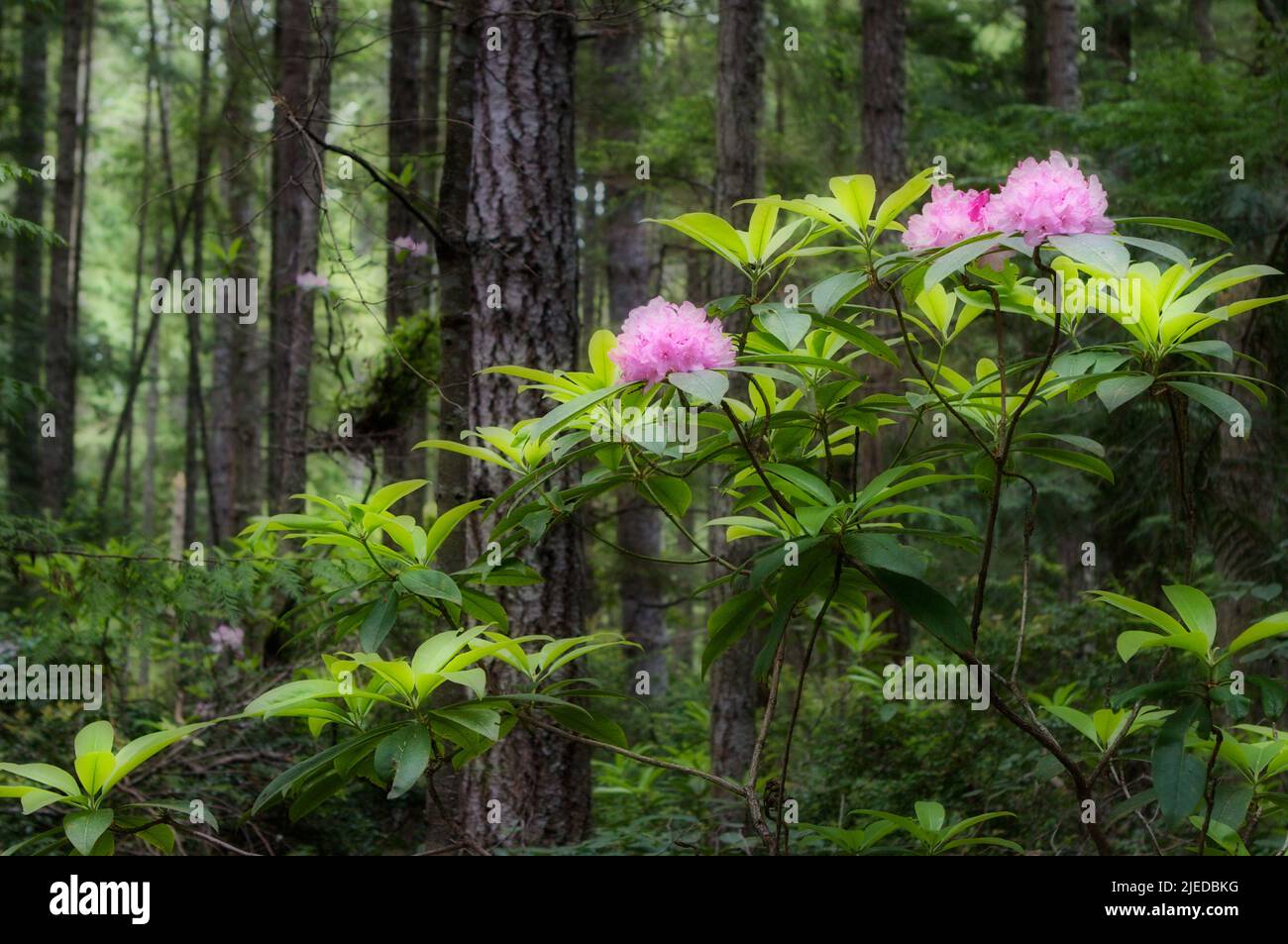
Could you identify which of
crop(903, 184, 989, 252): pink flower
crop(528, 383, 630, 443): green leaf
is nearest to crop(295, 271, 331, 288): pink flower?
crop(528, 383, 630, 443): green leaf

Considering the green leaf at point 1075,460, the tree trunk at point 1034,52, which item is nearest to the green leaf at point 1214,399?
the green leaf at point 1075,460

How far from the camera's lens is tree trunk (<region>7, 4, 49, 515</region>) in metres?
13.6

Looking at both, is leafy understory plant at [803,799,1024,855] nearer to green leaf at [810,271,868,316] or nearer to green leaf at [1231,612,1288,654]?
green leaf at [1231,612,1288,654]

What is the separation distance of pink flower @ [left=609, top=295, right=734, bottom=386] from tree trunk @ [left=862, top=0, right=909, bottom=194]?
21.2ft

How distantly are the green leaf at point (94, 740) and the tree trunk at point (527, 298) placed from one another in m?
1.94

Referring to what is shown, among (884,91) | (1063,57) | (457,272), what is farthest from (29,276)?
(457,272)

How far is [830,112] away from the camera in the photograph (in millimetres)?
10633

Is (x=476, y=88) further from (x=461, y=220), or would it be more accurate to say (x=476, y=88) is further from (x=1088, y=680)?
(x=1088, y=680)

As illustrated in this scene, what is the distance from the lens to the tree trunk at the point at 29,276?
1364 cm

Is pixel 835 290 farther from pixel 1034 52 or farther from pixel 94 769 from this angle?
pixel 1034 52

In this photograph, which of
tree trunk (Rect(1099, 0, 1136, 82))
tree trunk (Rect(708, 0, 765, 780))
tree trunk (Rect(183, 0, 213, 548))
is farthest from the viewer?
tree trunk (Rect(183, 0, 213, 548))

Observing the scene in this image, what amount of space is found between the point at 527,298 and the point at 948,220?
2218 mm

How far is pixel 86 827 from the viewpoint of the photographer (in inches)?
64.5
